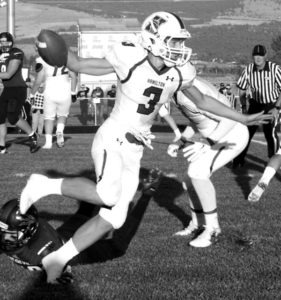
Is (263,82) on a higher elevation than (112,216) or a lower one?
lower

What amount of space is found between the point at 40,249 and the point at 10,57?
6323 millimetres

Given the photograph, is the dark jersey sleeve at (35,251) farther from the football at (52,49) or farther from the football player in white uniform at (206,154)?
the football player in white uniform at (206,154)

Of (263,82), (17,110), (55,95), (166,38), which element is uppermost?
(166,38)

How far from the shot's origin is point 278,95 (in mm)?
9461

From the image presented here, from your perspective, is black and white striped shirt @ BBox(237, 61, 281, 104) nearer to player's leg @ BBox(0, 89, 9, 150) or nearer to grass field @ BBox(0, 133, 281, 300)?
grass field @ BBox(0, 133, 281, 300)

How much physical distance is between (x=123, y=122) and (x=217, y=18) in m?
76.9

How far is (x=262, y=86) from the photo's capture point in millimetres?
9352

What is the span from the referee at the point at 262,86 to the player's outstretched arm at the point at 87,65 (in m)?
4.67

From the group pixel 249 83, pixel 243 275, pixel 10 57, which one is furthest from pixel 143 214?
pixel 10 57

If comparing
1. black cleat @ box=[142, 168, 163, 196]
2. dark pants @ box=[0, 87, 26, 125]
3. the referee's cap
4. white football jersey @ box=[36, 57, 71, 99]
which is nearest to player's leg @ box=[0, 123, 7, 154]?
dark pants @ box=[0, 87, 26, 125]

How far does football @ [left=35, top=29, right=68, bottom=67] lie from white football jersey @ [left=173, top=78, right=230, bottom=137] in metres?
1.24

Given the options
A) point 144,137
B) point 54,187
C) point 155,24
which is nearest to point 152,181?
point 144,137

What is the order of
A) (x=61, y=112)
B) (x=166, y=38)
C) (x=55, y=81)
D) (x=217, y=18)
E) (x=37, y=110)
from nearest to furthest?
(x=166, y=38), (x=55, y=81), (x=61, y=112), (x=37, y=110), (x=217, y=18)

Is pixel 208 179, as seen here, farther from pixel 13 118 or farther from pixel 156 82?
pixel 13 118
